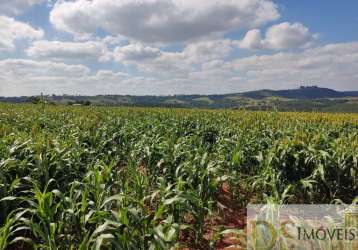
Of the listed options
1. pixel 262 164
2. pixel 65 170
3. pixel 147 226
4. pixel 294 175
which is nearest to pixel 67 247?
pixel 147 226

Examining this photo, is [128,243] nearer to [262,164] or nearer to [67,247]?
[67,247]

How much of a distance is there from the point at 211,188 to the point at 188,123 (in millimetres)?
8853

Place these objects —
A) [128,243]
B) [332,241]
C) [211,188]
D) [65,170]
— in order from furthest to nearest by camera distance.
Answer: [65,170] < [211,188] < [332,241] < [128,243]

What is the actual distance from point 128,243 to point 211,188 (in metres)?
1.93

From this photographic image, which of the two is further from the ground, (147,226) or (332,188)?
(147,226)

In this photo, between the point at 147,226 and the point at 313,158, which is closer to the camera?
the point at 147,226

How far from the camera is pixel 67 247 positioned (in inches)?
130

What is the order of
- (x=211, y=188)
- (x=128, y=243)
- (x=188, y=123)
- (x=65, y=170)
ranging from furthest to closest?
(x=188, y=123) → (x=65, y=170) → (x=211, y=188) → (x=128, y=243)

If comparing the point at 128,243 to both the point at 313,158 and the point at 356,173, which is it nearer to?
the point at 313,158

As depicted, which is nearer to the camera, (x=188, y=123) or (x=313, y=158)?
(x=313, y=158)

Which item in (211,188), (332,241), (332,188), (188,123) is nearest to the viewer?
(332,241)

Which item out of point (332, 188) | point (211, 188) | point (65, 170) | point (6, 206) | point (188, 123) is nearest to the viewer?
point (6, 206)

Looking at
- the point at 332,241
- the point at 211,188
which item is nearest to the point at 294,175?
the point at 211,188

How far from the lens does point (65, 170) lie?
5.11 m
